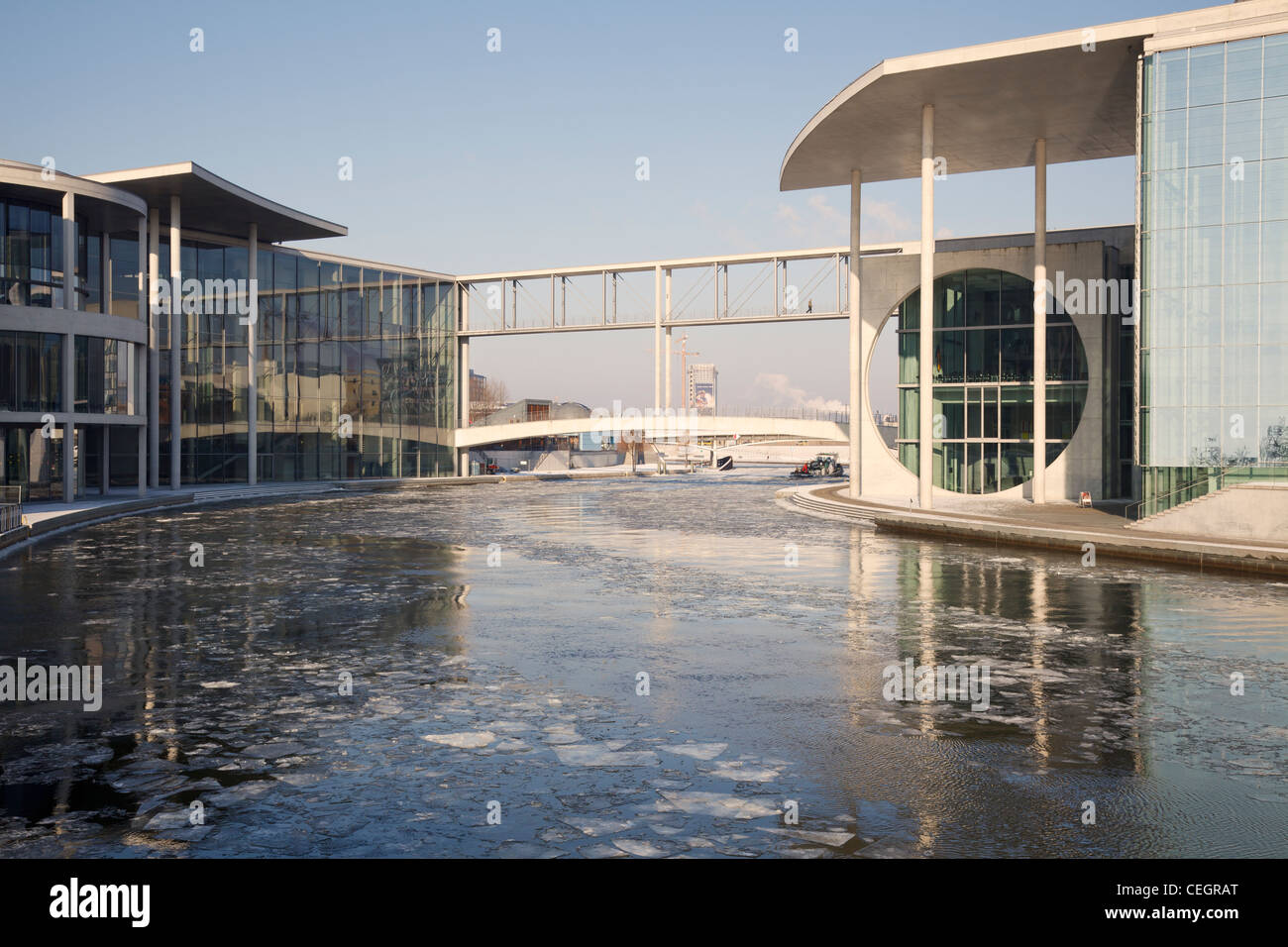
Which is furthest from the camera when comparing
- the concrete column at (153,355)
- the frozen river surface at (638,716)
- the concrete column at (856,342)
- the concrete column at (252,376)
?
the concrete column at (252,376)

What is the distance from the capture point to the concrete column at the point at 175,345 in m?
51.3

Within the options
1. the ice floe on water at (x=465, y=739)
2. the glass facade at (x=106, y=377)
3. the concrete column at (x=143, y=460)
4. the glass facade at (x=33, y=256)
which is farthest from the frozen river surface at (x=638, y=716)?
the concrete column at (x=143, y=460)

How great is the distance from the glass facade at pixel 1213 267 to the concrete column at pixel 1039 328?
902cm

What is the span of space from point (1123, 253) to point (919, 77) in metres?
14.9

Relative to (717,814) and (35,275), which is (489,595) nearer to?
(717,814)

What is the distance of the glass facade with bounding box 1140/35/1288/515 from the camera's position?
1113 inches

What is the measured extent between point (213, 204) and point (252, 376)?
9044 millimetres

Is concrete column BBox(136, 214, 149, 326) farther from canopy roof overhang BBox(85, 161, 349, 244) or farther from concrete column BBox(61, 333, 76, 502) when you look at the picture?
concrete column BBox(61, 333, 76, 502)

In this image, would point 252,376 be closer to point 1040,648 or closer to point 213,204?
point 213,204

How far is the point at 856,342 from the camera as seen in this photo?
45906mm

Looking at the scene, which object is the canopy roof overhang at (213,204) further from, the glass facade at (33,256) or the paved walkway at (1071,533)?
the paved walkway at (1071,533)

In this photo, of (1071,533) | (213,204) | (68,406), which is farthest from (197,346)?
(1071,533)

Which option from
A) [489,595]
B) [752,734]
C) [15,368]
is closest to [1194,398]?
[489,595]

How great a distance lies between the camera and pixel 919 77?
34500 millimetres
